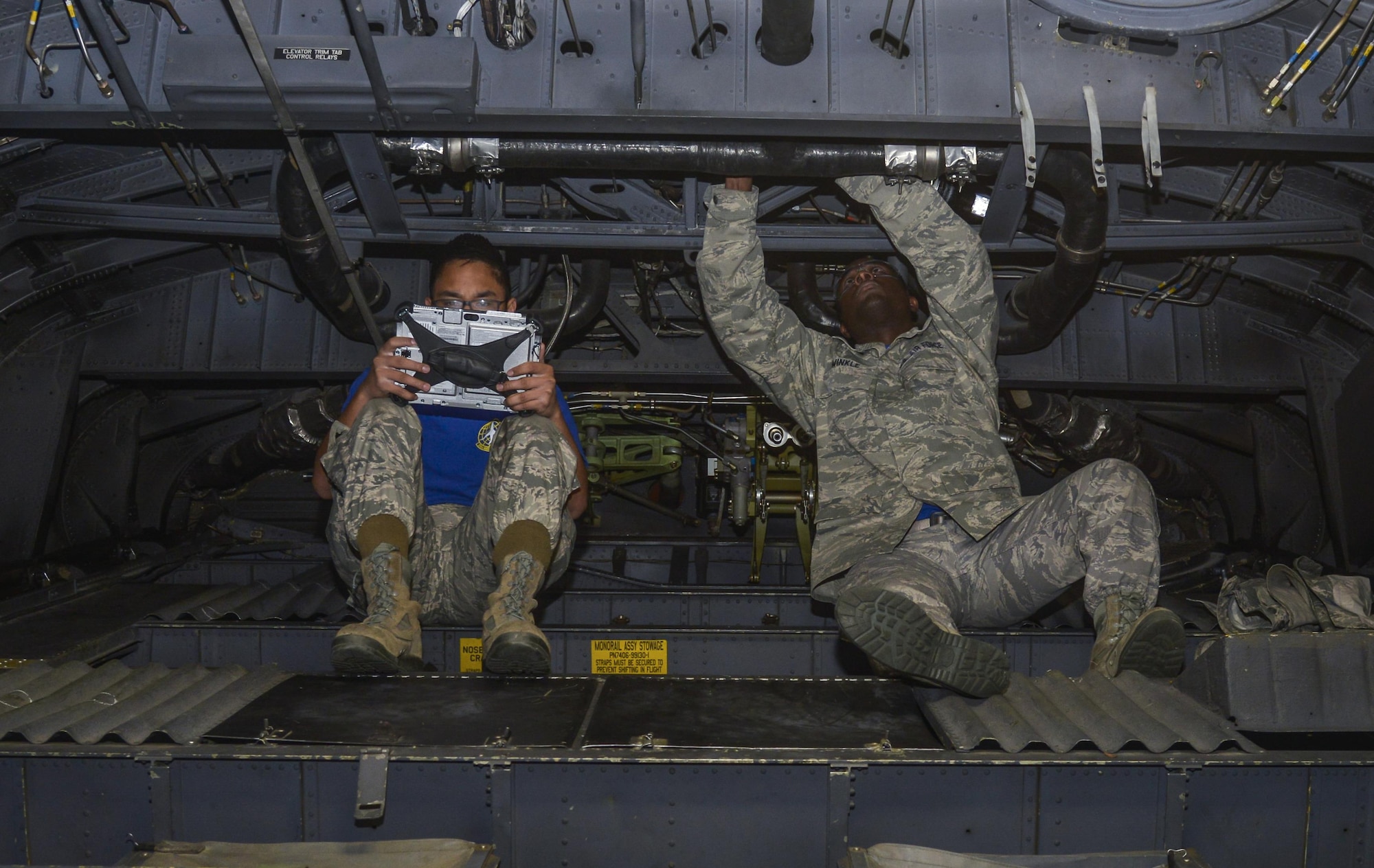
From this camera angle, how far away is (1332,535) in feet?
17.5

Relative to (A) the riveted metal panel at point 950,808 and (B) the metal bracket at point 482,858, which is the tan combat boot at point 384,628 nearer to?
(B) the metal bracket at point 482,858

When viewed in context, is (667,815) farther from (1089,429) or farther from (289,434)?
(289,434)

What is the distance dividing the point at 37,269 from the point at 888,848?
505cm

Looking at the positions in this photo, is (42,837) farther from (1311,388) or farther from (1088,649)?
(1311,388)

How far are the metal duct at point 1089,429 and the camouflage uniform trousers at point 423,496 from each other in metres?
3.82

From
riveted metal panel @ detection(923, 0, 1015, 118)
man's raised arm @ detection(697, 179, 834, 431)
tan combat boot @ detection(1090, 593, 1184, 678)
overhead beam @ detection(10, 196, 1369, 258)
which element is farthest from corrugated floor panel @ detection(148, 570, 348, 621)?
riveted metal panel @ detection(923, 0, 1015, 118)

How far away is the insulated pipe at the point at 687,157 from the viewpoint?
3.81m

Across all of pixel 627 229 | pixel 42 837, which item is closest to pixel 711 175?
pixel 627 229

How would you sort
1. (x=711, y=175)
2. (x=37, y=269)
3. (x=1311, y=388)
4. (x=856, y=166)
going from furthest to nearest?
1. (x=1311, y=388)
2. (x=37, y=269)
3. (x=711, y=175)
4. (x=856, y=166)

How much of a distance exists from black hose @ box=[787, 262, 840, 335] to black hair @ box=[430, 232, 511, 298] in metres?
1.91

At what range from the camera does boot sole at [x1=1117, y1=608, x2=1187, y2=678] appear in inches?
119

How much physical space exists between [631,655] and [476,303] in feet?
5.14

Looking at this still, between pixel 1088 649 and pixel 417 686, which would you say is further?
pixel 1088 649

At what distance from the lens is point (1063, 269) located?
4.48 meters
